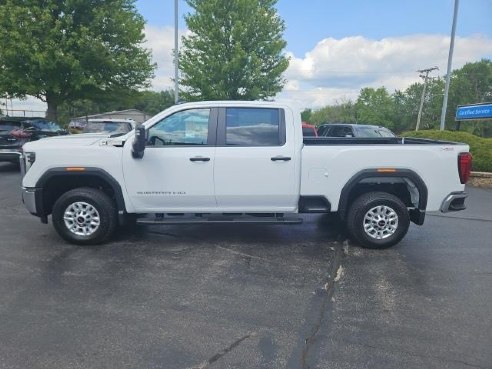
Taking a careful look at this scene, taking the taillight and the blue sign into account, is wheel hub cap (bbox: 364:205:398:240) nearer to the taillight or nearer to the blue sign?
the taillight

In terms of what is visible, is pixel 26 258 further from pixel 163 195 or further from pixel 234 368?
pixel 234 368

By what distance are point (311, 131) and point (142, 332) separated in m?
12.3

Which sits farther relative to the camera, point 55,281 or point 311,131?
point 311,131

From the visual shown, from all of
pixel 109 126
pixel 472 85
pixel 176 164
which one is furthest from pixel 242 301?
pixel 472 85

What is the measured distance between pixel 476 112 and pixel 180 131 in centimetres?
1575

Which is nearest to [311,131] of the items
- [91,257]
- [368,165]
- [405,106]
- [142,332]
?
[368,165]

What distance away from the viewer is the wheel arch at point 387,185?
5.51 m

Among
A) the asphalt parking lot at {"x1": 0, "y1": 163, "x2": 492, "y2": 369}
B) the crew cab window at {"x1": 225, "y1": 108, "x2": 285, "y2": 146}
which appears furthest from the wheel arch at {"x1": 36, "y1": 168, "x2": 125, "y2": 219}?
the crew cab window at {"x1": 225, "y1": 108, "x2": 285, "y2": 146}

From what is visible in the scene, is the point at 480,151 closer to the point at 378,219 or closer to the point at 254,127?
the point at 378,219

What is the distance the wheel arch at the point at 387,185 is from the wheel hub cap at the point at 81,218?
10.8 ft

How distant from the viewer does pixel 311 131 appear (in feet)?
48.9

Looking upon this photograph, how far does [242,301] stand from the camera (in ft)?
13.5

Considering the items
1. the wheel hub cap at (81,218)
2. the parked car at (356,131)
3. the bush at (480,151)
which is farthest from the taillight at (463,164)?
the parked car at (356,131)

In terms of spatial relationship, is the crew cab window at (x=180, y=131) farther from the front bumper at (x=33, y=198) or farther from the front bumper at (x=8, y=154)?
the front bumper at (x=8, y=154)
